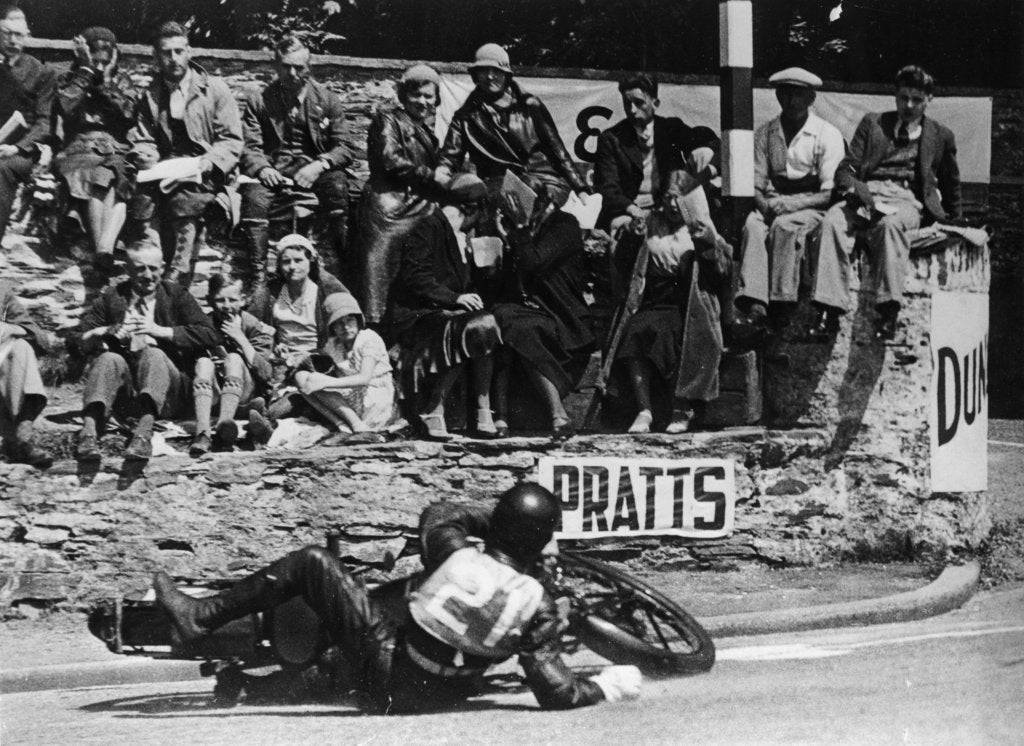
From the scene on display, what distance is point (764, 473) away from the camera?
34.9 ft

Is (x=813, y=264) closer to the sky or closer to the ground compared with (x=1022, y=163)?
closer to the ground

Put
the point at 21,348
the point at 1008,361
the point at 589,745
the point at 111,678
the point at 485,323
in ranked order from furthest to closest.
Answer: the point at 1008,361 < the point at 485,323 < the point at 21,348 < the point at 111,678 < the point at 589,745

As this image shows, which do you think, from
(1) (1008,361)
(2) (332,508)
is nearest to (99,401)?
(2) (332,508)

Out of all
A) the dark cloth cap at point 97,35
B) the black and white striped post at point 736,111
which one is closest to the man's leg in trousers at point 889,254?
the black and white striped post at point 736,111

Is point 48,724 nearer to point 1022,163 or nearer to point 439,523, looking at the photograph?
point 439,523

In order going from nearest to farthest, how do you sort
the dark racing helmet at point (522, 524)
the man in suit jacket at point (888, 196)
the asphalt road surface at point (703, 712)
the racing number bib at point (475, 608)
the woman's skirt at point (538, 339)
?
1. the racing number bib at point (475, 608)
2. the asphalt road surface at point (703, 712)
3. the dark racing helmet at point (522, 524)
4. the woman's skirt at point (538, 339)
5. the man in suit jacket at point (888, 196)

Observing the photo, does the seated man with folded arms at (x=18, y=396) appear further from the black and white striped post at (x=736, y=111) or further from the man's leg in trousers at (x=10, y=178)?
the black and white striped post at (x=736, y=111)

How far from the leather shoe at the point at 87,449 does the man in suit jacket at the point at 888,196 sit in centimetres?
517

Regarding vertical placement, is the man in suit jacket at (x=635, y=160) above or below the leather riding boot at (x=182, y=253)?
above

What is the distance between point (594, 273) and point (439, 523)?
140 inches

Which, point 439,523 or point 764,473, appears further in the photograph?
point 764,473

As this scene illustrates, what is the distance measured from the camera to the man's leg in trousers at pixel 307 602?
743 cm

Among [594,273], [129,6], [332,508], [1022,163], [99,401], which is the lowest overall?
[332,508]

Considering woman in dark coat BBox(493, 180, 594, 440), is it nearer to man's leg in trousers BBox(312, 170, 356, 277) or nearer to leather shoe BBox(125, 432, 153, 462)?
man's leg in trousers BBox(312, 170, 356, 277)
